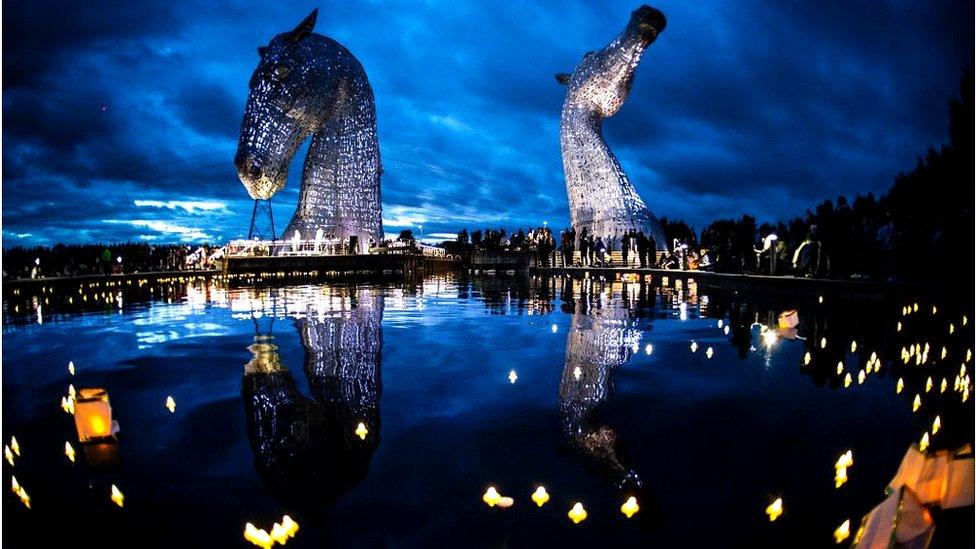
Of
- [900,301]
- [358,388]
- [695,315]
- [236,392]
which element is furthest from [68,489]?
[900,301]

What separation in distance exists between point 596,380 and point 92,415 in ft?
10.2

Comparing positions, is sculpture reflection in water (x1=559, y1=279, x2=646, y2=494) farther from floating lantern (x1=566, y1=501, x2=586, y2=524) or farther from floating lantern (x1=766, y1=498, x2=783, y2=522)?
floating lantern (x1=766, y1=498, x2=783, y2=522)

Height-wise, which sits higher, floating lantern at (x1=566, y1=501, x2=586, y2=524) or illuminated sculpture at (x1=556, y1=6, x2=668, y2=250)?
illuminated sculpture at (x1=556, y1=6, x2=668, y2=250)

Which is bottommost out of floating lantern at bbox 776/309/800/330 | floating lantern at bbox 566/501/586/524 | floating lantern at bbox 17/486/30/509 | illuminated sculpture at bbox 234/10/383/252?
floating lantern at bbox 17/486/30/509

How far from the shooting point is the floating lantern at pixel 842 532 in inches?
88.8

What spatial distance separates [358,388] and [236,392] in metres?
0.82

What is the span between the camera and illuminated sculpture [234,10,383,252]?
18.6 metres

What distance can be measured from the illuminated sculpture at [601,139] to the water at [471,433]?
15.8m

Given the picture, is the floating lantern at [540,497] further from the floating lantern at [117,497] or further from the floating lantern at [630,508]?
the floating lantern at [117,497]

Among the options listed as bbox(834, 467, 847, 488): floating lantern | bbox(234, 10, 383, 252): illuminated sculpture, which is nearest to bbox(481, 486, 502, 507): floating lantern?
bbox(834, 467, 847, 488): floating lantern

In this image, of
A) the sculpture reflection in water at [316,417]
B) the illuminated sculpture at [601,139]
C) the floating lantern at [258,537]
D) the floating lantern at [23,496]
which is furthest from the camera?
the illuminated sculpture at [601,139]

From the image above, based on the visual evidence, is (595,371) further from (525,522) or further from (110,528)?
(110,528)

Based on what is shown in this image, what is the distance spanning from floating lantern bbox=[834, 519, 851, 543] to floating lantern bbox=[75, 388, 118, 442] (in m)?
A: 3.44

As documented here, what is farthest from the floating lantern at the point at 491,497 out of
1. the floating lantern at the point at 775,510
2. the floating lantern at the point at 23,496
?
the floating lantern at the point at 23,496
